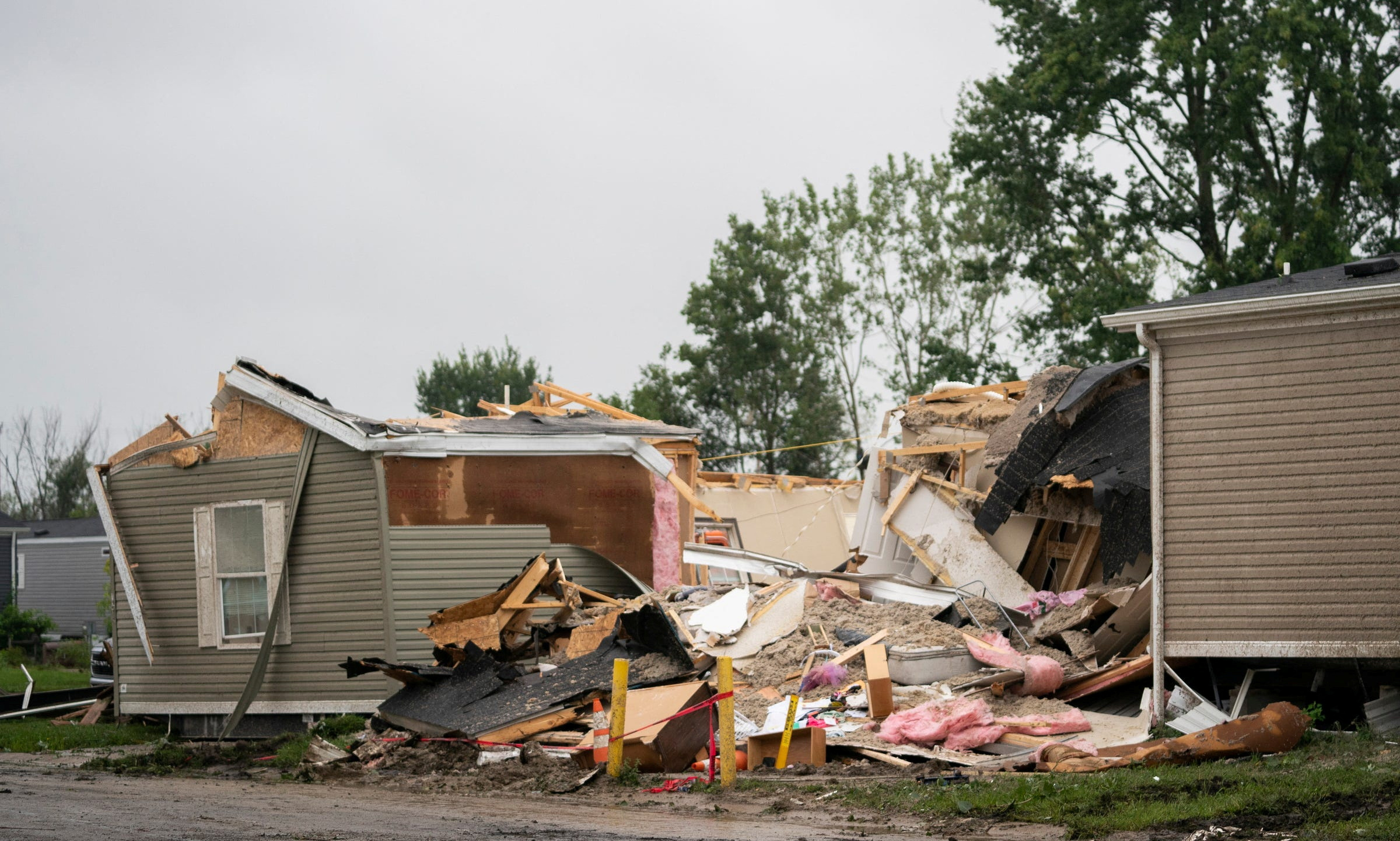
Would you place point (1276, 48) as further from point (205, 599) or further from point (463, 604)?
point (205, 599)

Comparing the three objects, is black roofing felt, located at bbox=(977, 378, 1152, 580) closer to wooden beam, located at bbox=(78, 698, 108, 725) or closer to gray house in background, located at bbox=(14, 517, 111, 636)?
wooden beam, located at bbox=(78, 698, 108, 725)

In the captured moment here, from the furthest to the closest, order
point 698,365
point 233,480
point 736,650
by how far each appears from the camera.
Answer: point 698,365 < point 233,480 < point 736,650

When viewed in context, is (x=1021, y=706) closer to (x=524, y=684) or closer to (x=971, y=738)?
(x=971, y=738)

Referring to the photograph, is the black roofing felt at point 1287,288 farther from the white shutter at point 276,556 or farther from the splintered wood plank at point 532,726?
the white shutter at point 276,556

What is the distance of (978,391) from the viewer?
59.0 ft

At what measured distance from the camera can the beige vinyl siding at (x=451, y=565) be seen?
14.2m

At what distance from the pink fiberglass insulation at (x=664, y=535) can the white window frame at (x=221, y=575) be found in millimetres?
4397

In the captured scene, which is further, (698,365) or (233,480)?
(698,365)

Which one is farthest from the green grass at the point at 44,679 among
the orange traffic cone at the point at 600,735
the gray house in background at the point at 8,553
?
the orange traffic cone at the point at 600,735

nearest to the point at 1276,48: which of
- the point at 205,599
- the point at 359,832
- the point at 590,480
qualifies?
the point at 590,480

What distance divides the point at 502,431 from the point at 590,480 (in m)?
1.22

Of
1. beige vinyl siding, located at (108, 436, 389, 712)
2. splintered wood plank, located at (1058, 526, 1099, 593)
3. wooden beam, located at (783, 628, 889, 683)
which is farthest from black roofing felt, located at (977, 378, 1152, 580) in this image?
beige vinyl siding, located at (108, 436, 389, 712)

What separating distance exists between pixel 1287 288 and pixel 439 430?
9.03 m

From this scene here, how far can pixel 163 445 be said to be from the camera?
15383mm
